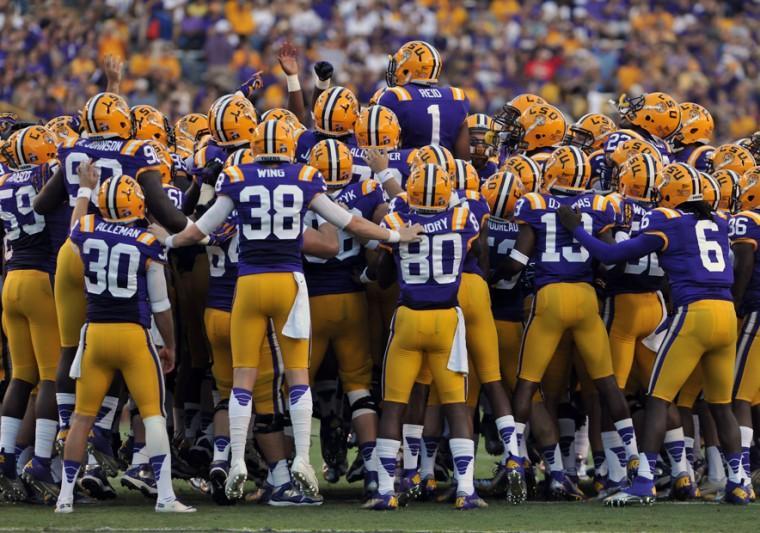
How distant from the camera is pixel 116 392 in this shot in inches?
389

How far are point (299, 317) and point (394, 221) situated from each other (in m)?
0.85

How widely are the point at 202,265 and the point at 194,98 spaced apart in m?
10.9

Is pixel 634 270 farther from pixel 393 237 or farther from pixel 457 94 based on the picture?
pixel 457 94

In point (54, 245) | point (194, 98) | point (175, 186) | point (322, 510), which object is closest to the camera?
point (322, 510)

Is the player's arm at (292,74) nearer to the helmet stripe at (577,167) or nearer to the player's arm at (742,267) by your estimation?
the helmet stripe at (577,167)

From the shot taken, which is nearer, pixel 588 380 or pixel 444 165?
pixel 444 165

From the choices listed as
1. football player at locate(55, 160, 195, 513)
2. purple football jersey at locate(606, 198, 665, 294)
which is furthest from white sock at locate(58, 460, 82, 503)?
purple football jersey at locate(606, 198, 665, 294)

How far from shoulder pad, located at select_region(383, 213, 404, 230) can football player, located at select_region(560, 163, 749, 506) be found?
1219mm

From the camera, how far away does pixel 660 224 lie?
959 centimetres

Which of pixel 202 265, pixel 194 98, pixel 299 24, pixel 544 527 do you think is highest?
pixel 299 24

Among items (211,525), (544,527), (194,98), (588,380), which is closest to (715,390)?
(588,380)

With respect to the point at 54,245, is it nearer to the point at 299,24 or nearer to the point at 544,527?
the point at 544,527

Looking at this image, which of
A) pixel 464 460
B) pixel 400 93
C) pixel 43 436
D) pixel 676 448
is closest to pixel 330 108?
pixel 400 93

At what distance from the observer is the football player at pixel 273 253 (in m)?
9.26
